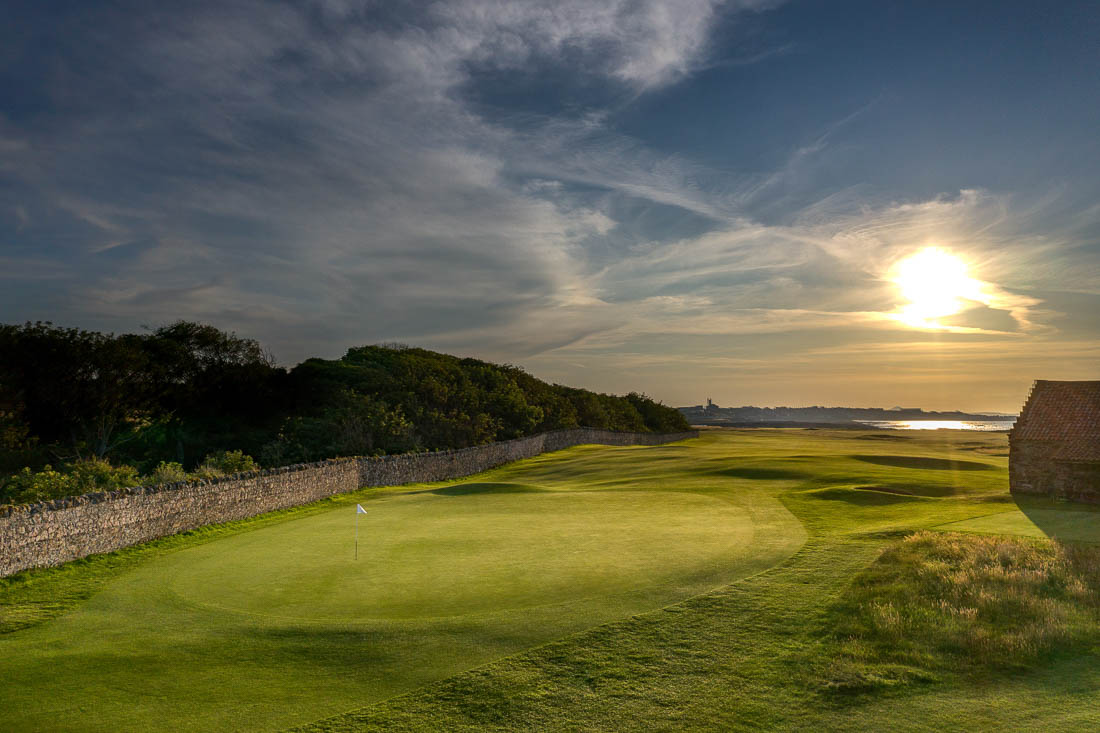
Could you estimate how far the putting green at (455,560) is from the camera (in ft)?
38.3

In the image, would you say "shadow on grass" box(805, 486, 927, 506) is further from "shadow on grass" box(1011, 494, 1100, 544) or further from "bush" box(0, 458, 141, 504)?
"bush" box(0, 458, 141, 504)

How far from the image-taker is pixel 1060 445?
26625 mm

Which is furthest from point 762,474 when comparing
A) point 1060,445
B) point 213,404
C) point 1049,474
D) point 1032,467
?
point 213,404

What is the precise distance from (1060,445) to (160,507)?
3207 cm

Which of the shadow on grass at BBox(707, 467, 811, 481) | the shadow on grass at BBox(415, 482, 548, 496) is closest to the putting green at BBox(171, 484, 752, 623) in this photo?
the shadow on grass at BBox(415, 482, 548, 496)

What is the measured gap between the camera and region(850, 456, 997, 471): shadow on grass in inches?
1550

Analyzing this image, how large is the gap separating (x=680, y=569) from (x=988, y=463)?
37.9 m

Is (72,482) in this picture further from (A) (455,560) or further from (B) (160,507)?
(A) (455,560)

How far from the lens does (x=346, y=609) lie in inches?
445

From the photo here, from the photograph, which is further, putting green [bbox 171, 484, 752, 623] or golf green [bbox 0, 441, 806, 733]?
putting green [bbox 171, 484, 752, 623]

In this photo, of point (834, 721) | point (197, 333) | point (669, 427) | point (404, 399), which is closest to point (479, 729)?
point (834, 721)

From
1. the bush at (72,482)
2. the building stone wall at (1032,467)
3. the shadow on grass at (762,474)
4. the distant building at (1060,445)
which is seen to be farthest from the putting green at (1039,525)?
the bush at (72,482)

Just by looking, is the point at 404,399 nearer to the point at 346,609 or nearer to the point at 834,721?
the point at 346,609

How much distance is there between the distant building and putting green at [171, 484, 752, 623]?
14.2m
